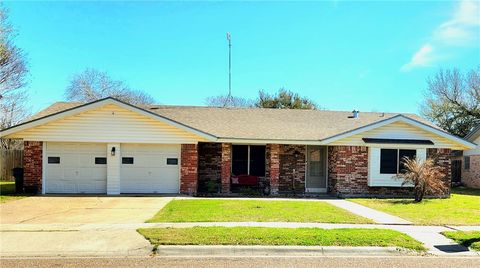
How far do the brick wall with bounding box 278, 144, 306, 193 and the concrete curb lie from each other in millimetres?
10923

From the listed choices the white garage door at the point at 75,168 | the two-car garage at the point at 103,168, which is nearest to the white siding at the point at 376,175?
the two-car garage at the point at 103,168

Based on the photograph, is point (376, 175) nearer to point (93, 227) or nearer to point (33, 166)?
point (93, 227)

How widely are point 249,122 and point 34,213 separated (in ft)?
36.6

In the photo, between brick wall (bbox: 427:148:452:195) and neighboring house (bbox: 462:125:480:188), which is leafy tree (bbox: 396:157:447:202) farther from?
neighboring house (bbox: 462:125:480:188)

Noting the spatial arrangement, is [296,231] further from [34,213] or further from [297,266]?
[34,213]

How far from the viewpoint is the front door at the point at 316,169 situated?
1934 centimetres

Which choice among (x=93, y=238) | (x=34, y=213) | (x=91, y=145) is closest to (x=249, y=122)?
(x=91, y=145)

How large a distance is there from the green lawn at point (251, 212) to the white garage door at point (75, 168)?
443cm

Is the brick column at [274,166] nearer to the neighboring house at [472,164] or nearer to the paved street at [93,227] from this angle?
the paved street at [93,227]

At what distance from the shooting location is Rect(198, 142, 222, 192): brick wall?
1893cm

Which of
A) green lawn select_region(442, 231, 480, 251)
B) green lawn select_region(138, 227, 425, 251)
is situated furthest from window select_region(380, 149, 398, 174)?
green lawn select_region(138, 227, 425, 251)

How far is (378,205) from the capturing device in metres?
14.8

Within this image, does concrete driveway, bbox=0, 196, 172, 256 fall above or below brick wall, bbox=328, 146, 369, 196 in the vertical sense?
below

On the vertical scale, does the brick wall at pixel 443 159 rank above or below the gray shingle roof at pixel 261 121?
below
